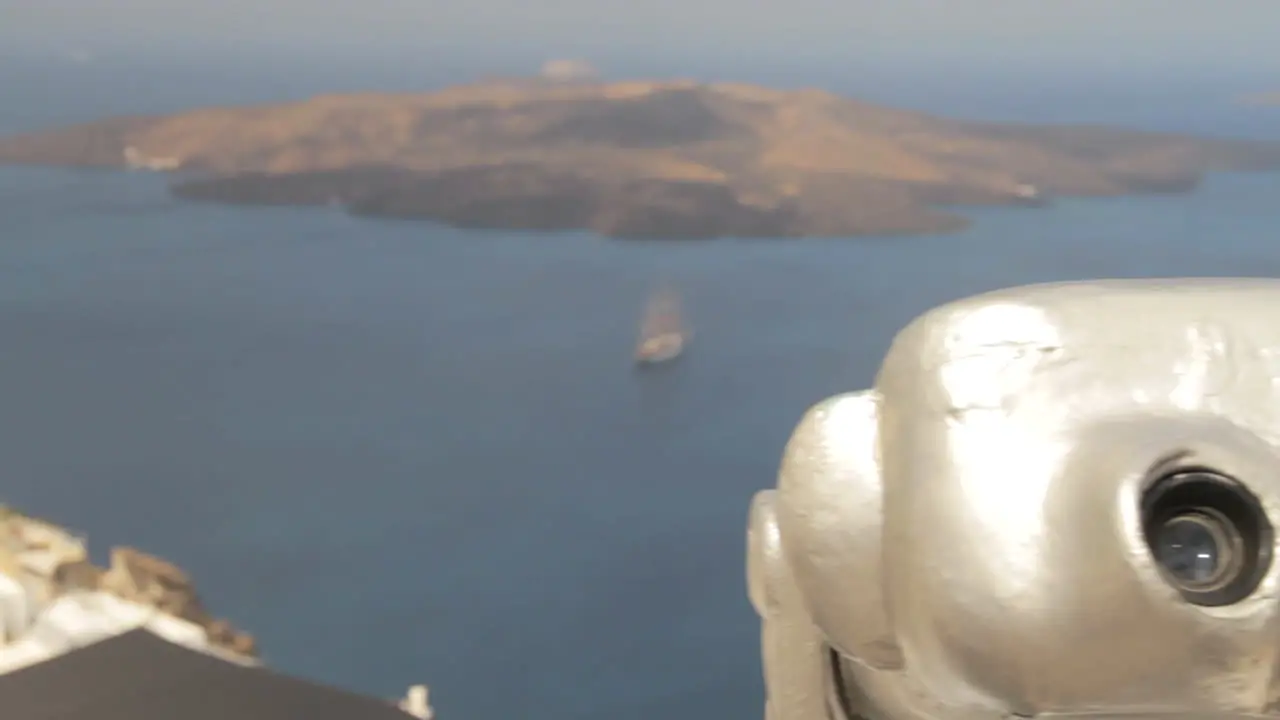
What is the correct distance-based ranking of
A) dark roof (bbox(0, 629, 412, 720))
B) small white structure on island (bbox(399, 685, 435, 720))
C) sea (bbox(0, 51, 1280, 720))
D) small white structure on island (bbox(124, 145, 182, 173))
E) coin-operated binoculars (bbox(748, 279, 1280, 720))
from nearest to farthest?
coin-operated binoculars (bbox(748, 279, 1280, 720)), dark roof (bbox(0, 629, 412, 720)), small white structure on island (bbox(399, 685, 435, 720)), sea (bbox(0, 51, 1280, 720)), small white structure on island (bbox(124, 145, 182, 173))

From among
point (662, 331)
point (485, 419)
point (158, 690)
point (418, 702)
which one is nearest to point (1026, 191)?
point (662, 331)

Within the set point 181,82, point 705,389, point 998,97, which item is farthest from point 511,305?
point 998,97

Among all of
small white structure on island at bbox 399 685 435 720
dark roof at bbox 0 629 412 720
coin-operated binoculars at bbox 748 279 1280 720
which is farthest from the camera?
small white structure on island at bbox 399 685 435 720

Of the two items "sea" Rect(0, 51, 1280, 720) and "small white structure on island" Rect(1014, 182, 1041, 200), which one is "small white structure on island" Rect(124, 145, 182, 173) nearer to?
"sea" Rect(0, 51, 1280, 720)

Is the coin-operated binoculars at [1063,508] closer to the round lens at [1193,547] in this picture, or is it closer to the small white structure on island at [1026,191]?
the round lens at [1193,547]

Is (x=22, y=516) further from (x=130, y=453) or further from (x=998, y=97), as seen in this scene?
(x=998, y=97)

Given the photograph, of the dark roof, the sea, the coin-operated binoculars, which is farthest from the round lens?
the sea

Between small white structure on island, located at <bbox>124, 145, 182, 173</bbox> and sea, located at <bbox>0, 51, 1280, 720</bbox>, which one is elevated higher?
small white structure on island, located at <bbox>124, 145, 182, 173</bbox>
